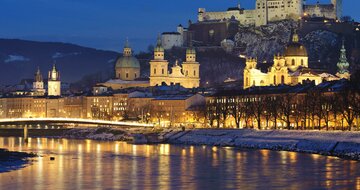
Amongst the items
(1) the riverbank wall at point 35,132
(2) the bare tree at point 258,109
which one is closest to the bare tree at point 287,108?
(2) the bare tree at point 258,109

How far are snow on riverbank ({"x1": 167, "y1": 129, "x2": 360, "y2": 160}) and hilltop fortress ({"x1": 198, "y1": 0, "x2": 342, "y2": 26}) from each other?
67616mm

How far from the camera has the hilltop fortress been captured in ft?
511

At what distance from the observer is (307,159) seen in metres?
58.3

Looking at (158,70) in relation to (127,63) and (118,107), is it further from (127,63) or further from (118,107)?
(118,107)

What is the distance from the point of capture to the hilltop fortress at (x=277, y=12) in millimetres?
155625

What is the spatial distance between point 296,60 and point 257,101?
3093 cm

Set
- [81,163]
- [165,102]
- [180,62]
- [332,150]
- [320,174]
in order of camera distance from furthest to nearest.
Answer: [180,62]
[165,102]
[332,150]
[81,163]
[320,174]

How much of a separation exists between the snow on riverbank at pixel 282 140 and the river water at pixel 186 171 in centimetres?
183

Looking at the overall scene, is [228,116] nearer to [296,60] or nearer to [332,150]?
[296,60]

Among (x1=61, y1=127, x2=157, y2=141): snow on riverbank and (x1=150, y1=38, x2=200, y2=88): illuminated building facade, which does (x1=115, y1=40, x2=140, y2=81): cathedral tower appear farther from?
(x1=61, y1=127, x2=157, y2=141): snow on riverbank

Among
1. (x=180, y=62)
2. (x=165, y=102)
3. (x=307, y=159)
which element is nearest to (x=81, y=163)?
(x=307, y=159)

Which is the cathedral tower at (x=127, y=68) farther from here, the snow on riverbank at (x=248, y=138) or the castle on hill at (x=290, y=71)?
the snow on riverbank at (x=248, y=138)

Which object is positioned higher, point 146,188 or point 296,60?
point 296,60

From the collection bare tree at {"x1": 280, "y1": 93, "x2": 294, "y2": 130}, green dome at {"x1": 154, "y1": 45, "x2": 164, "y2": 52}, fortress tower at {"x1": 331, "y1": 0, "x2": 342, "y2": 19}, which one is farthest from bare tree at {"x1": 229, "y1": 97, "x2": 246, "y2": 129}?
fortress tower at {"x1": 331, "y1": 0, "x2": 342, "y2": 19}
